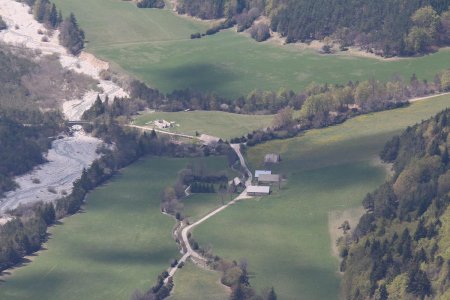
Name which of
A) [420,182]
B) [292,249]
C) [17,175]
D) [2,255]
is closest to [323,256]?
[292,249]

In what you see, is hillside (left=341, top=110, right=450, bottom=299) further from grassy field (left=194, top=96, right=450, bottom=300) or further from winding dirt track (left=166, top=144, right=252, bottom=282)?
winding dirt track (left=166, top=144, right=252, bottom=282)

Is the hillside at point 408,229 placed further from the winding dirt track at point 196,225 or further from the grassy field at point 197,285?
the winding dirt track at point 196,225

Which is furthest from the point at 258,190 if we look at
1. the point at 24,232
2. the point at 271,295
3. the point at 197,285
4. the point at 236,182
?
the point at 271,295

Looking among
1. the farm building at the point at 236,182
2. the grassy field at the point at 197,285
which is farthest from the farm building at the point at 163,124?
the grassy field at the point at 197,285

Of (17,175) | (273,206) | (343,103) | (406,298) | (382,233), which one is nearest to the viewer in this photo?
(406,298)

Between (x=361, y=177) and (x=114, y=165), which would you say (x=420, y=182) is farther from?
(x=114, y=165)

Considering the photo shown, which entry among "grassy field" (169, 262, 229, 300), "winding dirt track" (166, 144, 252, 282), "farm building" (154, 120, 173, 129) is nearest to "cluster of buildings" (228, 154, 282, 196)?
"winding dirt track" (166, 144, 252, 282)
